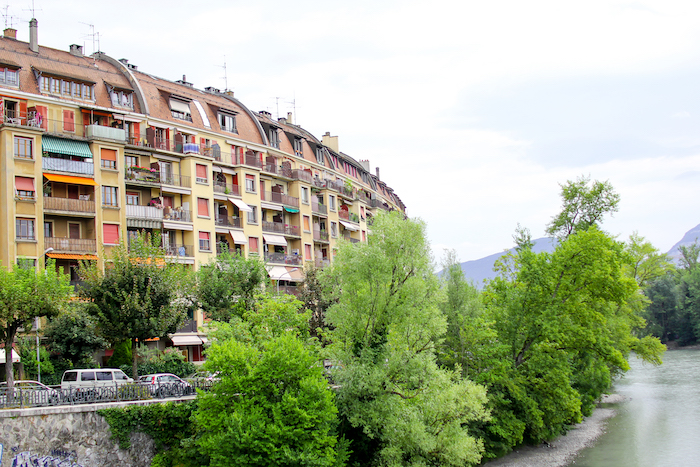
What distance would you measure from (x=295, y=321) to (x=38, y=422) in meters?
13.4

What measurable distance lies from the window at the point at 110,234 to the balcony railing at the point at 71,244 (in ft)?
3.35

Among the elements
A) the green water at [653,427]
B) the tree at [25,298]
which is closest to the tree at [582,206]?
the green water at [653,427]

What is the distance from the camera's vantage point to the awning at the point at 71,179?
159ft

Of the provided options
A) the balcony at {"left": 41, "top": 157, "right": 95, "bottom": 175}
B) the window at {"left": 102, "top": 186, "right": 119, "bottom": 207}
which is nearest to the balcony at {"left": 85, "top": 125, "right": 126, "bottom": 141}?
the balcony at {"left": 41, "top": 157, "right": 95, "bottom": 175}

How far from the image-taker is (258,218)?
64250 millimetres

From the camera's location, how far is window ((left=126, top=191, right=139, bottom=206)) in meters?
54.0

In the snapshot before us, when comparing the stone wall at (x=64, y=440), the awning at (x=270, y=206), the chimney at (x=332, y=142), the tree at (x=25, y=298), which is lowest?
the stone wall at (x=64, y=440)

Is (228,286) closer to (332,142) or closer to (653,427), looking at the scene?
(653,427)

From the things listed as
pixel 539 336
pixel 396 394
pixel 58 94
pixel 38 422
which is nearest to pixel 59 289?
pixel 38 422

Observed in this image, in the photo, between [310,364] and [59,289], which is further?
[59,289]

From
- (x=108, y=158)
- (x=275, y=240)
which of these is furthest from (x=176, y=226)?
(x=275, y=240)

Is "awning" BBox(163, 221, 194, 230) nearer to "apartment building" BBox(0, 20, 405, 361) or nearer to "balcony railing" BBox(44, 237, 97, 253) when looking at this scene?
"apartment building" BBox(0, 20, 405, 361)

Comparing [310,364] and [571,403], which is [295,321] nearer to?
[310,364]

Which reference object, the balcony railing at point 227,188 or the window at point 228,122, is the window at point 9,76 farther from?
the window at point 228,122
